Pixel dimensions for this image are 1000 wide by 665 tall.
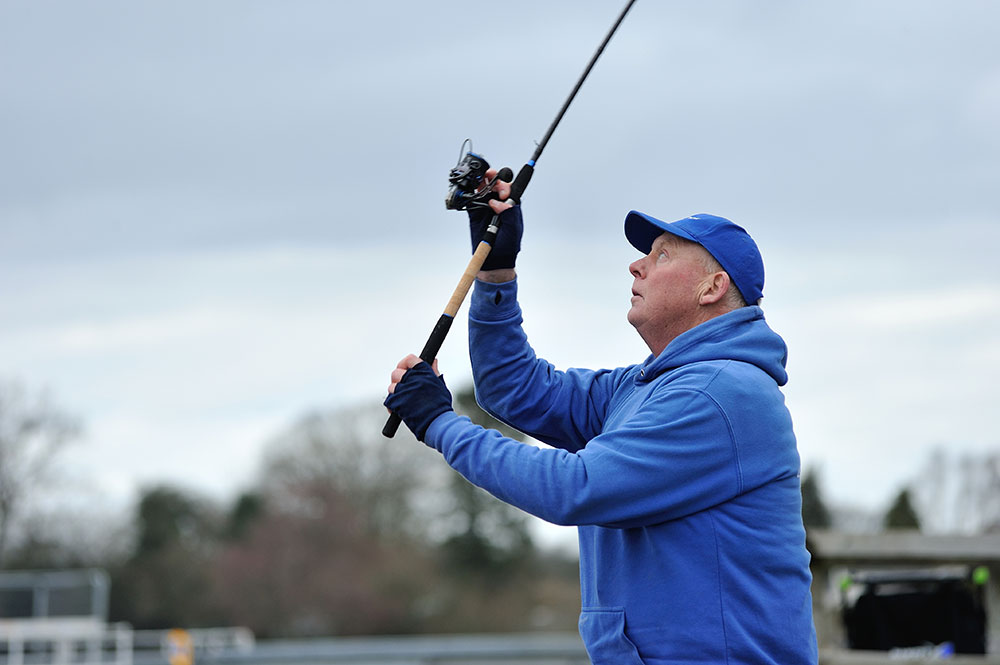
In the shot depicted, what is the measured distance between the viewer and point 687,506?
3.39 metres

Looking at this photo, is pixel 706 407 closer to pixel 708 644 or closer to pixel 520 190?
pixel 708 644

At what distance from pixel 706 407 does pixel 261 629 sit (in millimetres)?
39222

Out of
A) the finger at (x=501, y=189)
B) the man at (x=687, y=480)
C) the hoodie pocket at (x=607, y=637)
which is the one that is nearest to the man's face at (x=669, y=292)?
the man at (x=687, y=480)

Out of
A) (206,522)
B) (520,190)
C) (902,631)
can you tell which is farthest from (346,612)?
(520,190)

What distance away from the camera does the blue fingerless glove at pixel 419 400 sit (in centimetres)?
356

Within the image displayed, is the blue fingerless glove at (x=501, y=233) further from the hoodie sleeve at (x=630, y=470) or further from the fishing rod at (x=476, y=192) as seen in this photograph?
the hoodie sleeve at (x=630, y=470)

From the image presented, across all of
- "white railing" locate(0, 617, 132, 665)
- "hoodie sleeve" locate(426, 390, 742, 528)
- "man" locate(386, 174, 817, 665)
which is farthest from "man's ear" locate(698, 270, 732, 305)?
"white railing" locate(0, 617, 132, 665)

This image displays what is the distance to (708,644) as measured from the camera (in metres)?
3.33

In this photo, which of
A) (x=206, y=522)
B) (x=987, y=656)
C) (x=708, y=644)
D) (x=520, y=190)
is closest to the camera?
(x=708, y=644)

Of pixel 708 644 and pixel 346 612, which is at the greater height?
pixel 708 644

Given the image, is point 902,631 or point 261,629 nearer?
point 902,631

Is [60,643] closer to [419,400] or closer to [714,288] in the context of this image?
[419,400]

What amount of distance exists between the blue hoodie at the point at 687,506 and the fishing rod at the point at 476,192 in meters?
0.37

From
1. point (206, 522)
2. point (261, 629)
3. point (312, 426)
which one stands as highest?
point (312, 426)
